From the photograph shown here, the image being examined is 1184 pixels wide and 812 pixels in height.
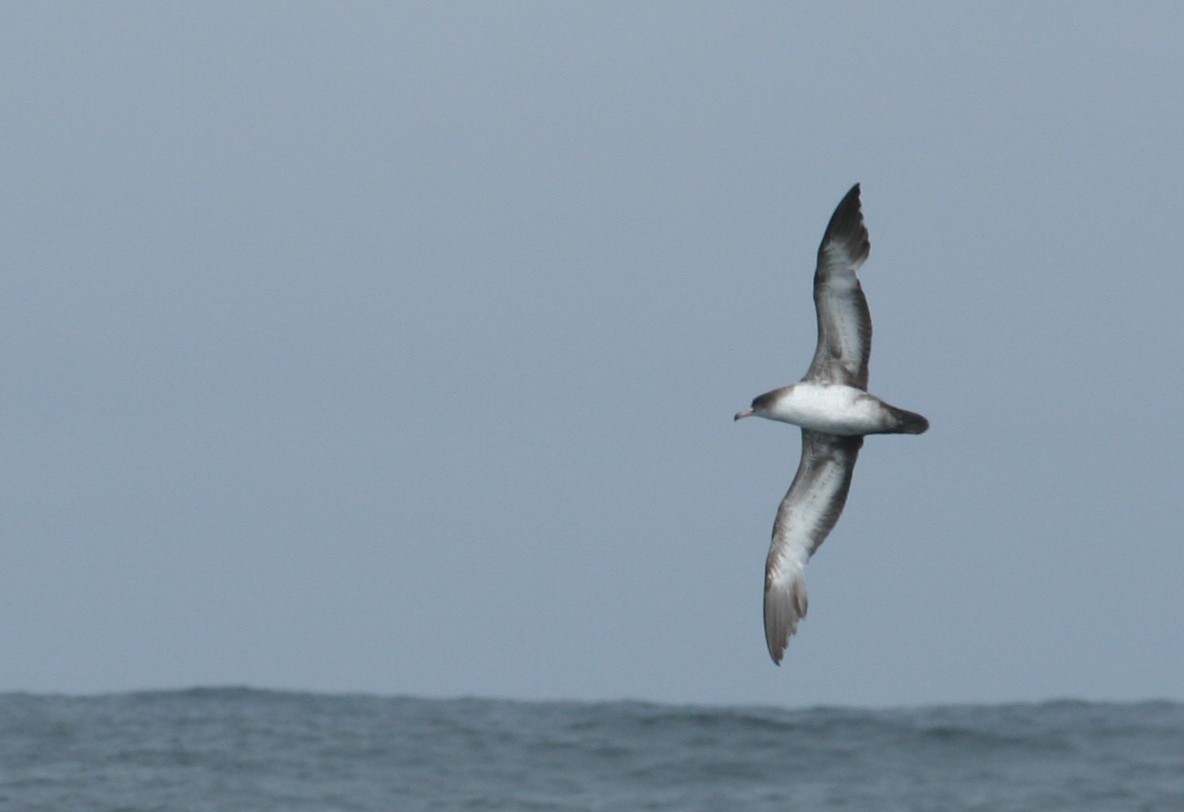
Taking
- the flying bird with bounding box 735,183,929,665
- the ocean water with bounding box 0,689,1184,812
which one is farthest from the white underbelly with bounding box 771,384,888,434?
the ocean water with bounding box 0,689,1184,812

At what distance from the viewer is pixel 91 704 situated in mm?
22281

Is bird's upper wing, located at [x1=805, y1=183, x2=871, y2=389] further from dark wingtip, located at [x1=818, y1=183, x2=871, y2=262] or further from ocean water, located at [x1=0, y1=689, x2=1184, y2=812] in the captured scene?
ocean water, located at [x1=0, y1=689, x2=1184, y2=812]

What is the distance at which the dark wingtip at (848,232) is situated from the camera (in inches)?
430

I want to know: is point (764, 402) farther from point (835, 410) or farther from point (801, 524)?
point (801, 524)

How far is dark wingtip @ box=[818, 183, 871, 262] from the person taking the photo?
35.8ft

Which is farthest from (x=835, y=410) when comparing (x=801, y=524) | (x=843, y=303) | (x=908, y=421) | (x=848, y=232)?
(x=801, y=524)

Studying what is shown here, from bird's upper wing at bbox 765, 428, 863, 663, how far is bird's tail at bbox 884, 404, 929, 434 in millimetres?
1093

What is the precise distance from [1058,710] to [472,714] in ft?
24.0

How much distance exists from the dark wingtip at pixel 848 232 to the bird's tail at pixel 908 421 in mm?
1063

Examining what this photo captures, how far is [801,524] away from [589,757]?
6.06 m

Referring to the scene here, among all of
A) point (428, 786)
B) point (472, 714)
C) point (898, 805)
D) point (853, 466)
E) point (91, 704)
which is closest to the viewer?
A: point (853, 466)

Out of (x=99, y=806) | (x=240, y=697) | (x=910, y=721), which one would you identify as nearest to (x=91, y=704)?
(x=240, y=697)

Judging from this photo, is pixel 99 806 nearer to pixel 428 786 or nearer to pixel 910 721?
pixel 428 786

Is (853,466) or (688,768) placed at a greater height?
(853,466)
